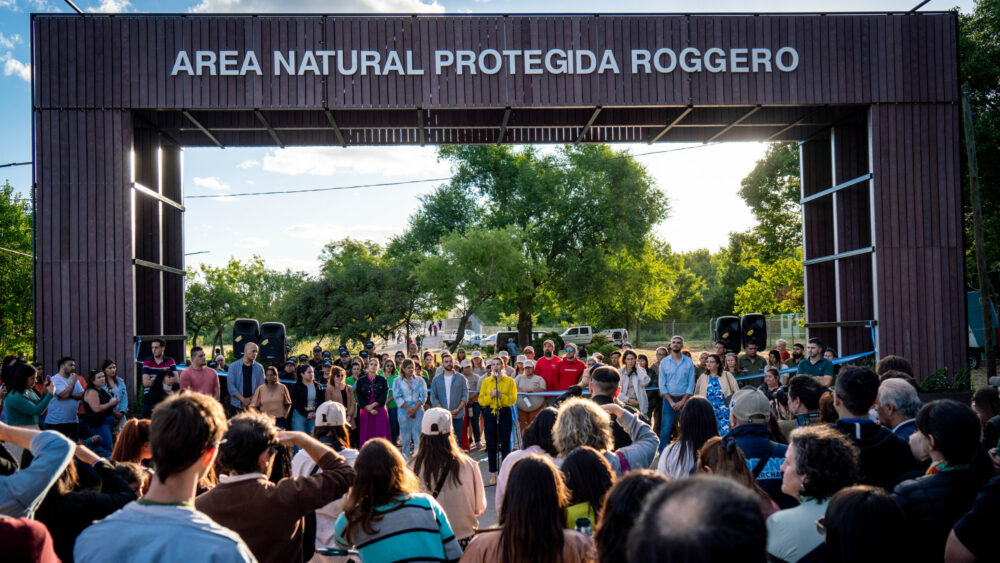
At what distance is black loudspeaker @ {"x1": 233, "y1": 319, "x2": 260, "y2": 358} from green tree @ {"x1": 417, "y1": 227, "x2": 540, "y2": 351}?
54.9 feet

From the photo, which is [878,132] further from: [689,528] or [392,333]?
[392,333]

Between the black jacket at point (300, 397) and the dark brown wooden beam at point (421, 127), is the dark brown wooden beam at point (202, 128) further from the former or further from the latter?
the black jacket at point (300, 397)

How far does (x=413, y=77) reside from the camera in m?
12.9

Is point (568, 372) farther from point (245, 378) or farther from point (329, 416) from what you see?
point (329, 416)

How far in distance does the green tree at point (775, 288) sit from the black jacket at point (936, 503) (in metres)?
29.7

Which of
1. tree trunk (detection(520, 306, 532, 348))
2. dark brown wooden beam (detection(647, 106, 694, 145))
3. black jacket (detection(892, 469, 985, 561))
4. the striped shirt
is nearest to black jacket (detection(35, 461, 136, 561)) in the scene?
the striped shirt

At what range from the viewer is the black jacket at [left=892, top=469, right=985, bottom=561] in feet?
10.0

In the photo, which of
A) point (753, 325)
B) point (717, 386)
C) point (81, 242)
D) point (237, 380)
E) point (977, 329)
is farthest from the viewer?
point (977, 329)

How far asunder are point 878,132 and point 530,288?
22.4 meters

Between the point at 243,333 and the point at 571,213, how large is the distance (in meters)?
23.6

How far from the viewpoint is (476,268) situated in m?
31.8

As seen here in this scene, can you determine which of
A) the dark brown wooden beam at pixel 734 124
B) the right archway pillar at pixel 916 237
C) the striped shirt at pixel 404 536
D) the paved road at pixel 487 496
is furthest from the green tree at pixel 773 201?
the striped shirt at pixel 404 536

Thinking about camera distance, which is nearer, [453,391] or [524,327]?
[453,391]

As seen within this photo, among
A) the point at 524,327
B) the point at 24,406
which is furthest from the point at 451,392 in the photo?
the point at 524,327
